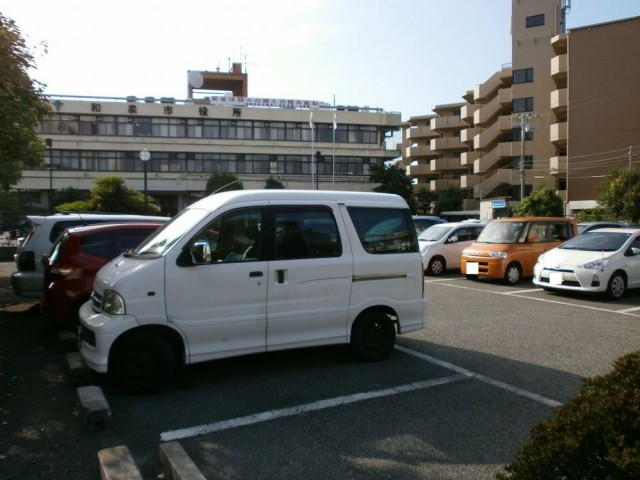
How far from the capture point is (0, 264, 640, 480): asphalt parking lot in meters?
3.74

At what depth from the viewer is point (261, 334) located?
545 centimetres

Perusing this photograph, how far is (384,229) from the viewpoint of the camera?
6293 mm

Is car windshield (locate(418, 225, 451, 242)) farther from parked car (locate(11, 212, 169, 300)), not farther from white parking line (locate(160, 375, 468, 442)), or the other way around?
white parking line (locate(160, 375, 468, 442))

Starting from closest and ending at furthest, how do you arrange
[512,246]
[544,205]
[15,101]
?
[15,101]
[512,246]
[544,205]

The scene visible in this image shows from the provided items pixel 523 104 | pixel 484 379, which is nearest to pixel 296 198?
pixel 484 379

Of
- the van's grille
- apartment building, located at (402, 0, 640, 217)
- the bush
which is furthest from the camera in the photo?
apartment building, located at (402, 0, 640, 217)

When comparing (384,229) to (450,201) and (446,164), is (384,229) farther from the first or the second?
(446,164)

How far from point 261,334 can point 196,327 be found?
700 mm

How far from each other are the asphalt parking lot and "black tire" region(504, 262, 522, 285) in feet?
18.7

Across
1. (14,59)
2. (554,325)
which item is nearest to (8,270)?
(14,59)

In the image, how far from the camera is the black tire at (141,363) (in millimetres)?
4996

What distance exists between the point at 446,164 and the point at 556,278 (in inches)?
2053

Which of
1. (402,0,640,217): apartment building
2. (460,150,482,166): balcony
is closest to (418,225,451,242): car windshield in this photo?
→ (402,0,640,217): apartment building

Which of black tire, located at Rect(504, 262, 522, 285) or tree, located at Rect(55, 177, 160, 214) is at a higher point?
tree, located at Rect(55, 177, 160, 214)
